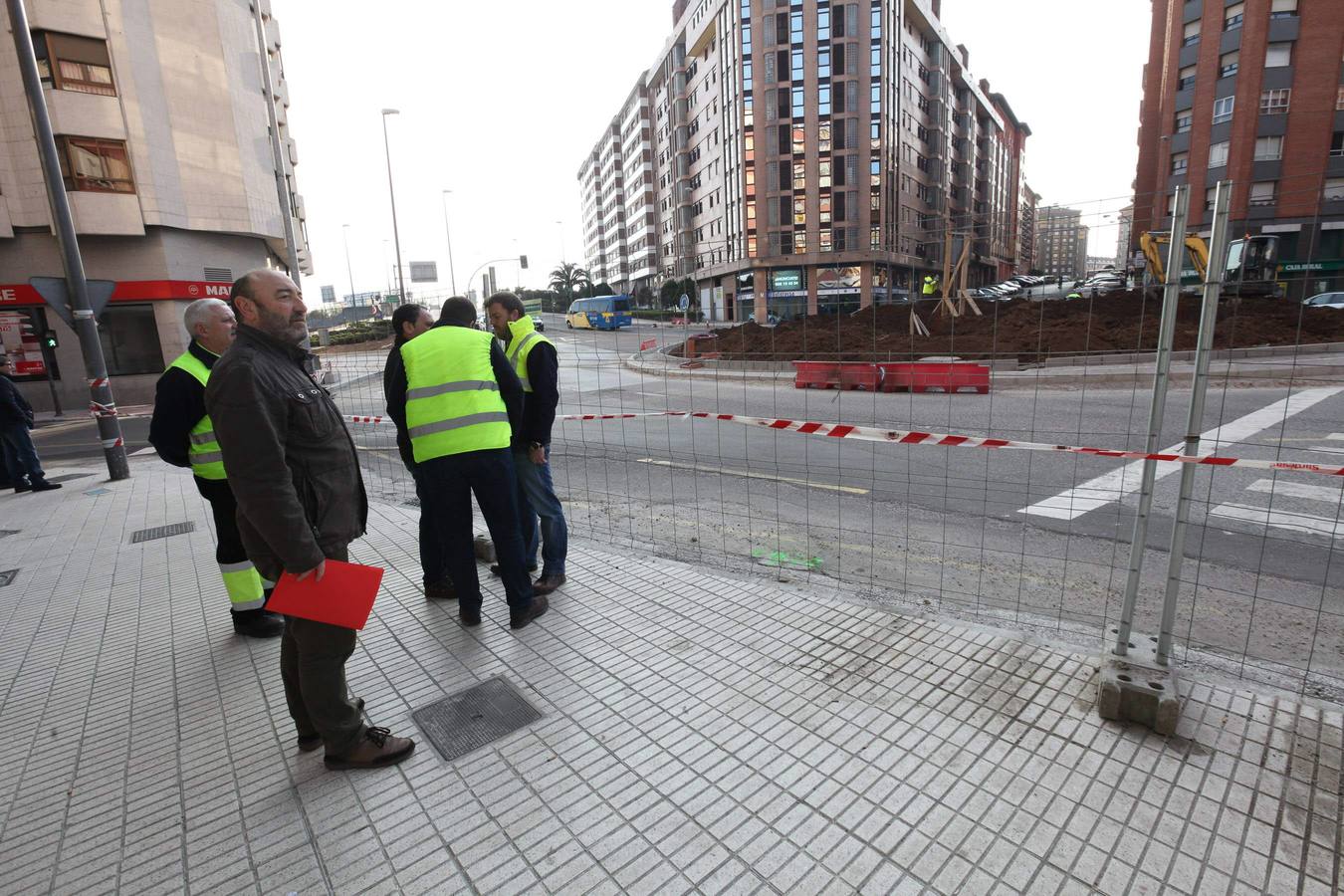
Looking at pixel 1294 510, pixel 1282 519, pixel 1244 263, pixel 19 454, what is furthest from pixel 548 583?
pixel 19 454

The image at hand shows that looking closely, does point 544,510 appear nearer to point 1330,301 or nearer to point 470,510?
point 470,510

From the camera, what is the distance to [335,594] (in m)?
2.51

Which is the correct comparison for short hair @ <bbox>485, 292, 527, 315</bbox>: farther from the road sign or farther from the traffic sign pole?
the road sign

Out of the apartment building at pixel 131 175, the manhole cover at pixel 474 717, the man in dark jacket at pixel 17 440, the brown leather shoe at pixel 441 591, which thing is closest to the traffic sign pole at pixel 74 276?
the man in dark jacket at pixel 17 440

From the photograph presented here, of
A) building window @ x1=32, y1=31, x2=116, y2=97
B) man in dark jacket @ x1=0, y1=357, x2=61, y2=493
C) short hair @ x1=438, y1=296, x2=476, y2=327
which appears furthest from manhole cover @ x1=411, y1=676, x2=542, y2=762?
building window @ x1=32, y1=31, x2=116, y2=97

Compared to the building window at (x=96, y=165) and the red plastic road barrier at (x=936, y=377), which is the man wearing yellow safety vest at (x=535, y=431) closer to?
the red plastic road barrier at (x=936, y=377)

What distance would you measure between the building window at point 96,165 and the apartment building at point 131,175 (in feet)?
Answer: 0.10

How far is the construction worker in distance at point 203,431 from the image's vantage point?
379cm

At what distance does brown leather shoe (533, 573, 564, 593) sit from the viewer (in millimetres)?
4416

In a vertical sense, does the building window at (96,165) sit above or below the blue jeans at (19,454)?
above

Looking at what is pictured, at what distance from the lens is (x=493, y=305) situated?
460 centimetres

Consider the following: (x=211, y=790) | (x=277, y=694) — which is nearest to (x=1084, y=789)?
(x=211, y=790)

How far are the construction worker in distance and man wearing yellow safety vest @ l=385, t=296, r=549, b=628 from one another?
1.11m

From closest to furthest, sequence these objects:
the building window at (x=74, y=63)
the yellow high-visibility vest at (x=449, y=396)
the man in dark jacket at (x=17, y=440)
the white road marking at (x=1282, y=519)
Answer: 1. the yellow high-visibility vest at (x=449, y=396)
2. the white road marking at (x=1282, y=519)
3. the man in dark jacket at (x=17, y=440)
4. the building window at (x=74, y=63)
